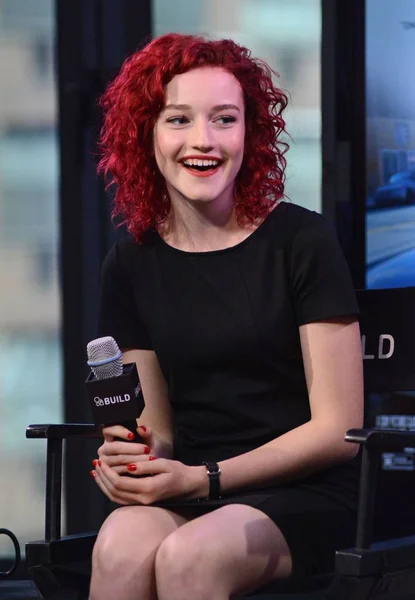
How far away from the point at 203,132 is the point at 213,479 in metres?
0.62

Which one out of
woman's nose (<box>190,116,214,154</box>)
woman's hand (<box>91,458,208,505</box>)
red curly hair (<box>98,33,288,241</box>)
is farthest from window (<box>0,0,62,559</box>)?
woman's hand (<box>91,458,208,505</box>)

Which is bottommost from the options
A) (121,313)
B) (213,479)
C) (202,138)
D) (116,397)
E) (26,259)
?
(213,479)

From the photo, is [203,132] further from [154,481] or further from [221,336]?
[154,481]

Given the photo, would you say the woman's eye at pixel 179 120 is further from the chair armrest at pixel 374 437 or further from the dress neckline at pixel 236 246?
the chair armrest at pixel 374 437

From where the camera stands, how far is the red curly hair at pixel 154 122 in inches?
81.7

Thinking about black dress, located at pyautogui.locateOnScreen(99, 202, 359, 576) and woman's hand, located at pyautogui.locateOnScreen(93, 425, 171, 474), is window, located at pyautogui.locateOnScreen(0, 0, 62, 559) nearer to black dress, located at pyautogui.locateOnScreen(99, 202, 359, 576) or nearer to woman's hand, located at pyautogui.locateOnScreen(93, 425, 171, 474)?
black dress, located at pyautogui.locateOnScreen(99, 202, 359, 576)

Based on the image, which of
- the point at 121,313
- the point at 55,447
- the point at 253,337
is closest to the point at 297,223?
the point at 253,337

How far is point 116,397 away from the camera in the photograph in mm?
1807

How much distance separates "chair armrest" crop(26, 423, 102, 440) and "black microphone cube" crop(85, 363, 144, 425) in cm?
28

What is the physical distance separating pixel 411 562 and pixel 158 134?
89 centimetres

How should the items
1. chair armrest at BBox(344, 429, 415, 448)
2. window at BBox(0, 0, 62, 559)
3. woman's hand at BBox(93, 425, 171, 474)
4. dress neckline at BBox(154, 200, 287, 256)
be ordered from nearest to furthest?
1. chair armrest at BBox(344, 429, 415, 448)
2. woman's hand at BBox(93, 425, 171, 474)
3. dress neckline at BBox(154, 200, 287, 256)
4. window at BBox(0, 0, 62, 559)

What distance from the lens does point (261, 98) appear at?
2.14 m

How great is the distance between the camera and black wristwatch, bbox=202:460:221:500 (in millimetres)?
1951

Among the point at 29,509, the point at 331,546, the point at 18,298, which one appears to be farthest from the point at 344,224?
the point at 29,509
